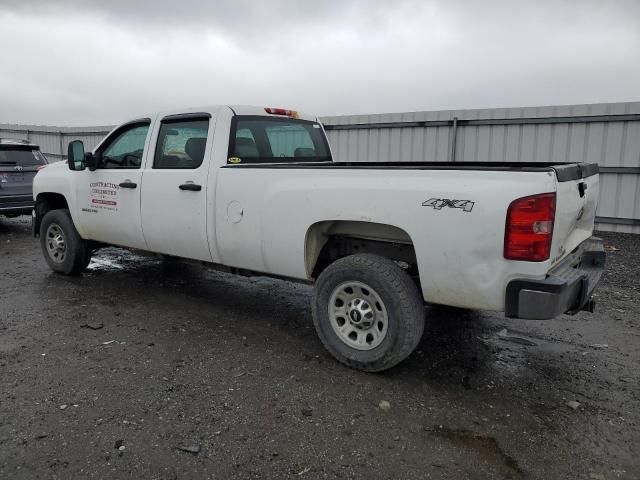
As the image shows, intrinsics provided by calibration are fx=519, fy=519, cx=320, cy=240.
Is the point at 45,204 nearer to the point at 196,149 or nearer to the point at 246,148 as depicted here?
the point at 196,149

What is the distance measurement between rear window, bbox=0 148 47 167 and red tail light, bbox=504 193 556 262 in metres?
9.39

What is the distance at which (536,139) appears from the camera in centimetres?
1004

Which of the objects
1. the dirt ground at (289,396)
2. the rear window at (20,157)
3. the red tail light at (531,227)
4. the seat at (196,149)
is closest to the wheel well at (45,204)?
the dirt ground at (289,396)

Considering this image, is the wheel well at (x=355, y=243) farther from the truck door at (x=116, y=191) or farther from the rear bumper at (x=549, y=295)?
the truck door at (x=116, y=191)

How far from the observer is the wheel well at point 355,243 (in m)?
3.72

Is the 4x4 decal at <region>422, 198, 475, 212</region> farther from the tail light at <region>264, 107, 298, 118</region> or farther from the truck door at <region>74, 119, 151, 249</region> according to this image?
the truck door at <region>74, 119, 151, 249</region>

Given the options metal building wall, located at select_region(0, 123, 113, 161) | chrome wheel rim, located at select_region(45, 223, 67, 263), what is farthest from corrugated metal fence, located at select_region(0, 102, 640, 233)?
metal building wall, located at select_region(0, 123, 113, 161)

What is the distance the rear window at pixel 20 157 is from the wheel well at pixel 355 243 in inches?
308

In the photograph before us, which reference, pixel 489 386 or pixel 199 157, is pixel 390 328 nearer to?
pixel 489 386

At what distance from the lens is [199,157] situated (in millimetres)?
4672

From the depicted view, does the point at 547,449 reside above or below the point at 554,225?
below

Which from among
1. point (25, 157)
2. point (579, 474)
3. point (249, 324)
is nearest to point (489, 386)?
point (579, 474)

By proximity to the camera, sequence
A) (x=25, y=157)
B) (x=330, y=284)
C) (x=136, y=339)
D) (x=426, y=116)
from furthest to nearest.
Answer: (x=426, y=116) < (x=25, y=157) < (x=136, y=339) < (x=330, y=284)

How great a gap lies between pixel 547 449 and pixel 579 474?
0.23 meters
